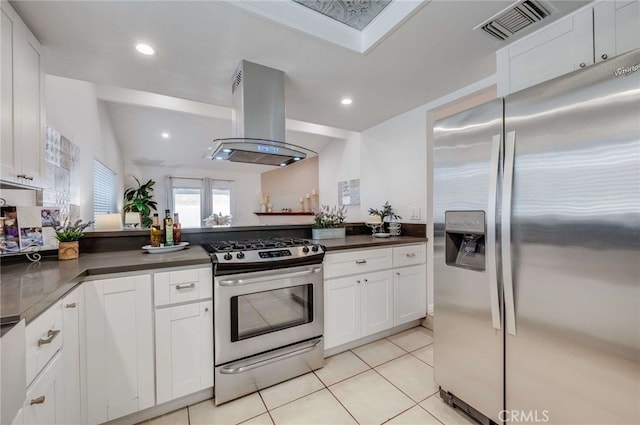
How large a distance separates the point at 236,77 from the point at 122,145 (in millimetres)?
3750

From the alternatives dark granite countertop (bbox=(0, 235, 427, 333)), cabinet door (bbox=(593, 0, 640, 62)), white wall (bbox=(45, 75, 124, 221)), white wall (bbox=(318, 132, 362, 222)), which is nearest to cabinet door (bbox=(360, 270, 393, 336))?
dark granite countertop (bbox=(0, 235, 427, 333))

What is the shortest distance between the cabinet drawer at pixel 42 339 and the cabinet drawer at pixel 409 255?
7.36ft

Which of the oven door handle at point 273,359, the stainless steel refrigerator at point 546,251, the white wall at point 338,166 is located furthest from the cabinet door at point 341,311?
the white wall at point 338,166

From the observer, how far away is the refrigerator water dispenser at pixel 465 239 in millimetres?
1422

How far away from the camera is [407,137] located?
116 inches

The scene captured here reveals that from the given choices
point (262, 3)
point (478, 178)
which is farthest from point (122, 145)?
point (478, 178)

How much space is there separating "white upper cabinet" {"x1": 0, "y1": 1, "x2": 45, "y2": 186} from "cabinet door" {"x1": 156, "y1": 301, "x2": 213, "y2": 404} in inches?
42.5

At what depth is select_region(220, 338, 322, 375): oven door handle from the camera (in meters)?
1.64

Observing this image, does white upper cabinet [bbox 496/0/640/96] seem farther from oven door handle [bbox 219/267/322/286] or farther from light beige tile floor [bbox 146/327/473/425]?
light beige tile floor [bbox 146/327/473/425]

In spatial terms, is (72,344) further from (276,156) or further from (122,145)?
(122,145)

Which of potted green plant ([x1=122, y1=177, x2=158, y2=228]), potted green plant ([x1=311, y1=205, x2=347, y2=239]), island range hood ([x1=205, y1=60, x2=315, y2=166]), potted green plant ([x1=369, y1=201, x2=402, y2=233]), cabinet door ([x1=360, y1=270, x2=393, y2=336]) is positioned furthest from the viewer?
potted green plant ([x1=122, y1=177, x2=158, y2=228])

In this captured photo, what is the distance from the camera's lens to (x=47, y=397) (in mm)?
974

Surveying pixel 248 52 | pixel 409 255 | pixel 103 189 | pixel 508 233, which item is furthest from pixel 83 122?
A: pixel 508 233

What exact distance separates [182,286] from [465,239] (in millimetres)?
1723
